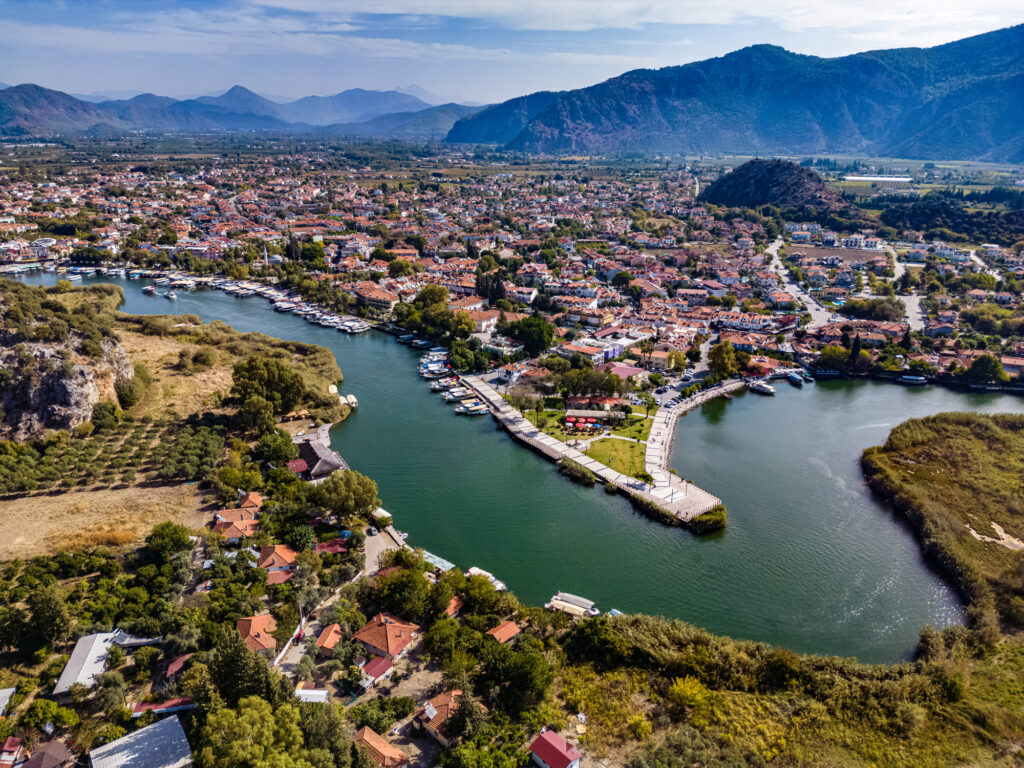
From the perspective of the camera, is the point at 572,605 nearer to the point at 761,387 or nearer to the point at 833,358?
the point at 761,387

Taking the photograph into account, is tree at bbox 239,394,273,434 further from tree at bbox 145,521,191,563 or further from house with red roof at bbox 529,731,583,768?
house with red roof at bbox 529,731,583,768

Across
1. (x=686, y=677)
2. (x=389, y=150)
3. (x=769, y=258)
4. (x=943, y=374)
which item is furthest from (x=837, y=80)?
(x=686, y=677)

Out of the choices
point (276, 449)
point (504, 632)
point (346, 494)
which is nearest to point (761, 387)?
point (504, 632)

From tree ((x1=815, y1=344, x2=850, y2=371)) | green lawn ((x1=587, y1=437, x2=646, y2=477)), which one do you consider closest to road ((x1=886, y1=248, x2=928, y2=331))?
tree ((x1=815, y1=344, x2=850, y2=371))

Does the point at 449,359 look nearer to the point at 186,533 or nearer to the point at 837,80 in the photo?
the point at 186,533

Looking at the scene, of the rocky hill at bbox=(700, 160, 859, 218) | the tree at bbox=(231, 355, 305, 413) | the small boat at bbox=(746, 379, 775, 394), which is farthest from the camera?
the rocky hill at bbox=(700, 160, 859, 218)
